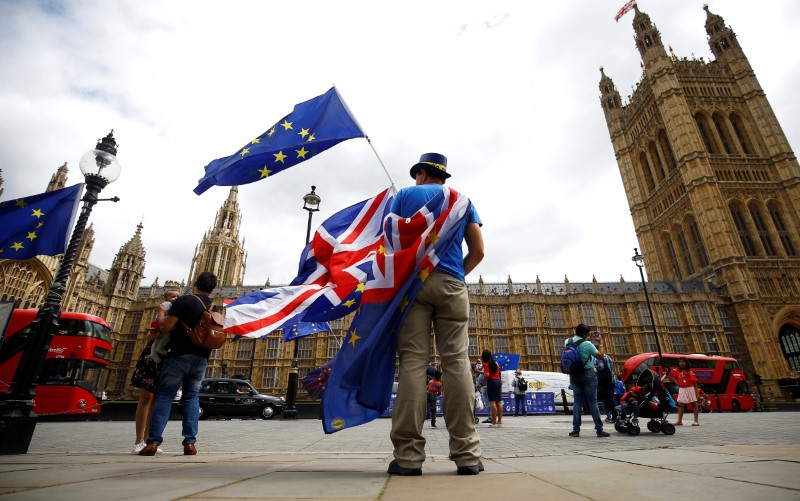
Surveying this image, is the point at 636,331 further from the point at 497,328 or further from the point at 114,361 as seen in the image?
the point at 114,361

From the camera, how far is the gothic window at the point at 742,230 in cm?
4322

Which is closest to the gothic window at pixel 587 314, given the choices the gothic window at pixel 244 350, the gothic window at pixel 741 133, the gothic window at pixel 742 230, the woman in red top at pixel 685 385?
the gothic window at pixel 742 230

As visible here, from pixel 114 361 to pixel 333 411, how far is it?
54357 millimetres

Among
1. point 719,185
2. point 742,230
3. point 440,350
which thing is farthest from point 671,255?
point 440,350

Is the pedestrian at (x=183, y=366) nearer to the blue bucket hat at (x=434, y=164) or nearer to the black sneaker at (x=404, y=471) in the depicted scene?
the black sneaker at (x=404, y=471)

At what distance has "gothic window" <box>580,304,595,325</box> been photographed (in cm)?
4247

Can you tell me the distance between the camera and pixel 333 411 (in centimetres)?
277

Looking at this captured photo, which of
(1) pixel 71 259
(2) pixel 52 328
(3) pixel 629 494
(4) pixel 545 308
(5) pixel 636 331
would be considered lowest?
(3) pixel 629 494

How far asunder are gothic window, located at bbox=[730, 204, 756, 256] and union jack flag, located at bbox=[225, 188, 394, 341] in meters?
54.9

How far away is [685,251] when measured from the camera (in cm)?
4906

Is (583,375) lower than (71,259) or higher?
lower

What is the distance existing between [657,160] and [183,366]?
213 feet

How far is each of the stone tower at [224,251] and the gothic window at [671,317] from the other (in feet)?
187

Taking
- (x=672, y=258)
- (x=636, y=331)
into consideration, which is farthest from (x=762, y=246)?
(x=636, y=331)
